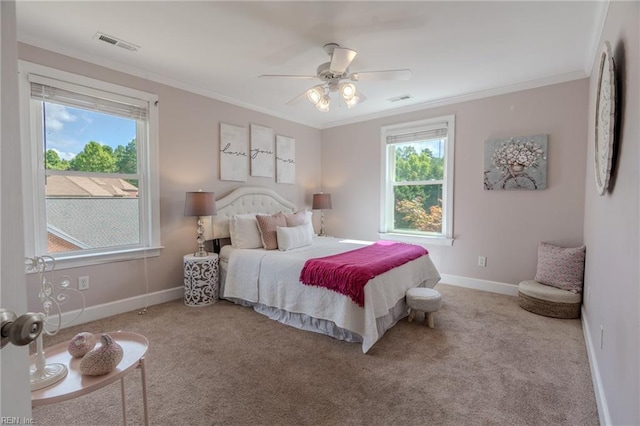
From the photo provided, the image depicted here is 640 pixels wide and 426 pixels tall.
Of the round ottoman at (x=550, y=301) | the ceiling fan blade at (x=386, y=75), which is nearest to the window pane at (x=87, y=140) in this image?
the ceiling fan blade at (x=386, y=75)

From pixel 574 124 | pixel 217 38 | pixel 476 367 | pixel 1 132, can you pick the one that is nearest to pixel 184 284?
pixel 217 38

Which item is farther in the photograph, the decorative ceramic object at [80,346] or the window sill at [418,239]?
the window sill at [418,239]

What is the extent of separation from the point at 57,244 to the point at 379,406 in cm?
314

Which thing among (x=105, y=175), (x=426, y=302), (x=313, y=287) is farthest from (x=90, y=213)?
(x=426, y=302)

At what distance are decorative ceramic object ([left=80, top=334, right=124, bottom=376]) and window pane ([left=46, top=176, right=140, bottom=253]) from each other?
217 cm

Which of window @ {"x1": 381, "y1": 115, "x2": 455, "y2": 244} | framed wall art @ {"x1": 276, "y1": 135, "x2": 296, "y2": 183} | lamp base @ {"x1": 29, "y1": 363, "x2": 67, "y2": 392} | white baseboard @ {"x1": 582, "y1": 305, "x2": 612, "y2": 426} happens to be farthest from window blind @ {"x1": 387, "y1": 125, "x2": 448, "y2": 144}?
lamp base @ {"x1": 29, "y1": 363, "x2": 67, "y2": 392}

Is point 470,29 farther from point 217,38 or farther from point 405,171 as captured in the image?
point 405,171

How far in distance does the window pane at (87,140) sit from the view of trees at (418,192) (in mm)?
3669

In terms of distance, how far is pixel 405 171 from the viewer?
4.75 metres

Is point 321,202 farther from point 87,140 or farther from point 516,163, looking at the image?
point 87,140

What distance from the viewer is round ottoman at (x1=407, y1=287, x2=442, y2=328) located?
275 cm

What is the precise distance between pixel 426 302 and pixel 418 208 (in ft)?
7.06

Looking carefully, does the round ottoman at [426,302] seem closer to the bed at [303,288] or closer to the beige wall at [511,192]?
the bed at [303,288]

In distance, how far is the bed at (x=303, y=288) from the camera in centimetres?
242
